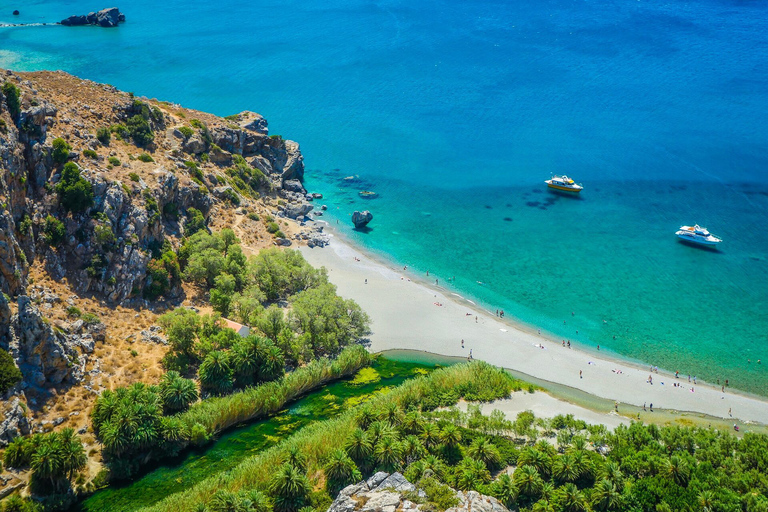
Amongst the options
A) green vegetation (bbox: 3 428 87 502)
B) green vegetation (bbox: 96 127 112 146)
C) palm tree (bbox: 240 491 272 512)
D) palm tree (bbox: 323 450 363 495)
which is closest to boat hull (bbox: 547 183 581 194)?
green vegetation (bbox: 96 127 112 146)

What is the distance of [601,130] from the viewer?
165375 mm

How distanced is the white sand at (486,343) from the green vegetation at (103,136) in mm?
35495

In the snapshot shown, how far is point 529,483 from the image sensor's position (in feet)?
189

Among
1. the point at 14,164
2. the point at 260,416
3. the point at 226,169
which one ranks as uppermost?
the point at 14,164

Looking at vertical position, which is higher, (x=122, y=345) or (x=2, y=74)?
(x=2, y=74)

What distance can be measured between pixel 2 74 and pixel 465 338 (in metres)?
72.9

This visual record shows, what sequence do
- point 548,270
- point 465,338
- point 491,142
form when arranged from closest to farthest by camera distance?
point 465,338 → point 548,270 → point 491,142

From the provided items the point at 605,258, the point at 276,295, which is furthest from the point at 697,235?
the point at 276,295

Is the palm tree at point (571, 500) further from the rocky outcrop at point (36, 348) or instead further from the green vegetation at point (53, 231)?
the green vegetation at point (53, 231)

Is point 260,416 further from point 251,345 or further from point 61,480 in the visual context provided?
point 61,480

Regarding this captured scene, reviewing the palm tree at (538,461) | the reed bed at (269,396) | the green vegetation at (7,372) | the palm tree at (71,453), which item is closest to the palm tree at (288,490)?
the reed bed at (269,396)

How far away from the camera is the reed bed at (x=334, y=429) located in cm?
5838

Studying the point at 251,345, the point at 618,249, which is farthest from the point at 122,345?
the point at 618,249

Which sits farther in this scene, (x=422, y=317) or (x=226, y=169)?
(x=226, y=169)
